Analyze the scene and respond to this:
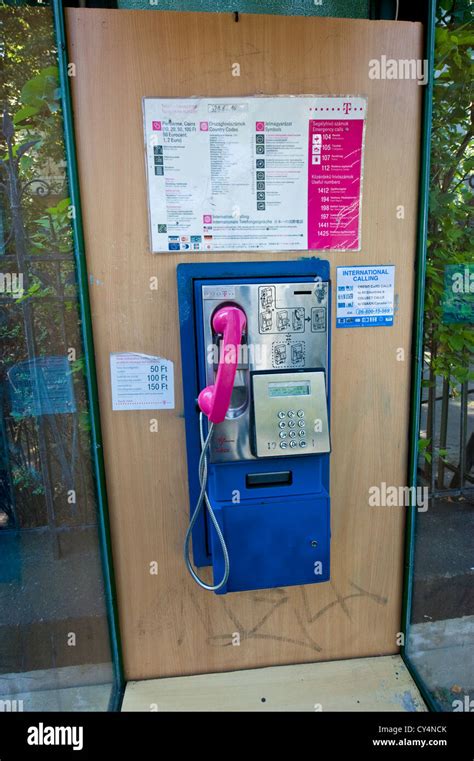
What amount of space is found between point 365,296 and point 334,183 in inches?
14.6

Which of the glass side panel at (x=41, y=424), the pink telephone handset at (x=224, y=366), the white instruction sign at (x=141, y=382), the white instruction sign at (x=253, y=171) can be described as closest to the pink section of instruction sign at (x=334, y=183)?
the white instruction sign at (x=253, y=171)

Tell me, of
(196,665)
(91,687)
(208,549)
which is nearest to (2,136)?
(208,549)

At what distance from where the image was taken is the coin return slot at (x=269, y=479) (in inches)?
60.2

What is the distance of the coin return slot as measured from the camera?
5.02 feet

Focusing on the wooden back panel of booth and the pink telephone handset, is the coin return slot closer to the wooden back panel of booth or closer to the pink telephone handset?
the pink telephone handset

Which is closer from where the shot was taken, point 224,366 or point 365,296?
point 224,366

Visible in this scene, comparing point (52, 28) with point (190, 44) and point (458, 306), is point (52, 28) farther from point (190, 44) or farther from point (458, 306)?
point (458, 306)

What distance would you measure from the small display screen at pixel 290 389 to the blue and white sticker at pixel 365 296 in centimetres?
34

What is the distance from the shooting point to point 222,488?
153 cm

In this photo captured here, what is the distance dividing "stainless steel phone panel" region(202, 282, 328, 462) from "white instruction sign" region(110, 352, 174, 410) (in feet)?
0.69

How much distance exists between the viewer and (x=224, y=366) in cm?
139

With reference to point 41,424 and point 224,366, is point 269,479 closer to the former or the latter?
point 224,366

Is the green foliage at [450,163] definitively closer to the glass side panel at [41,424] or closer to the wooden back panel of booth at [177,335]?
the wooden back panel of booth at [177,335]

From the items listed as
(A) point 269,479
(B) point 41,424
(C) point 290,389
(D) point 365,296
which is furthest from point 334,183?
(B) point 41,424
